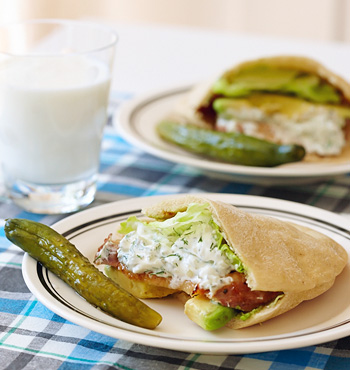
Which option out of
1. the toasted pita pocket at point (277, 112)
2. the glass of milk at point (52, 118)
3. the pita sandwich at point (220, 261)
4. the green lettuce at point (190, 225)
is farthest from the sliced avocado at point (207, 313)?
the toasted pita pocket at point (277, 112)

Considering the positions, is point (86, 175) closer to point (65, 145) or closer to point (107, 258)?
point (65, 145)

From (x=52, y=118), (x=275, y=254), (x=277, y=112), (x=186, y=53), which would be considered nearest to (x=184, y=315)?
(x=275, y=254)

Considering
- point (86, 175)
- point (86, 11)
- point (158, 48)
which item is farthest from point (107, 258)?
point (86, 11)

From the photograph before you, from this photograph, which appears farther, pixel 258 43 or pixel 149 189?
pixel 258 43

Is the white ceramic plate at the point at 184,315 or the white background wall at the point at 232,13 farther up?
the white ceramic plate at the point at 184,315

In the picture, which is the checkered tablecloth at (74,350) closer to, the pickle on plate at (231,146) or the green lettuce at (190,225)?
the green lettuce at (190,225)

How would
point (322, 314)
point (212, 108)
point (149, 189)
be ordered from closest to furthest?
1. point (322, 314)
2. point (149, 189)
3. point (212, 108)
